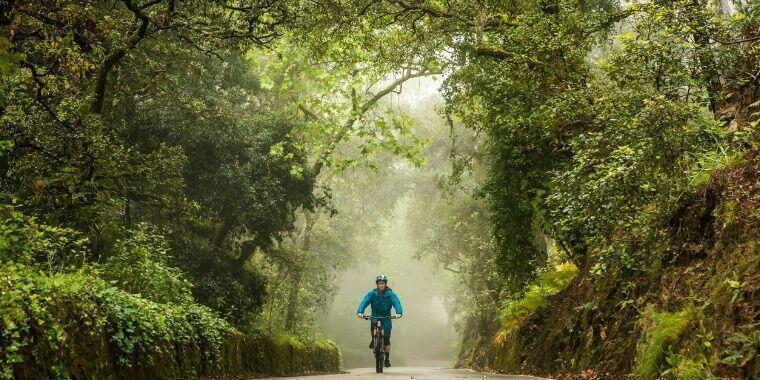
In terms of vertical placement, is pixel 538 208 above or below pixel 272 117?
below

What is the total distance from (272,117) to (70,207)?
368 inches

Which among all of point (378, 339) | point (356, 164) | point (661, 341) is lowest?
point (661, 341)

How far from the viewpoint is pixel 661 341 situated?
6.19m

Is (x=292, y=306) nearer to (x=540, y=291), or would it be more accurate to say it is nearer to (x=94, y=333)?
(x=540, y=291)

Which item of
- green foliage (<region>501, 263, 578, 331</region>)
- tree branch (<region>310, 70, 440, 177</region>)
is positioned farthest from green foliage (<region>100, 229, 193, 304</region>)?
tree branch (<region>310, 70, 440, 177</region>)

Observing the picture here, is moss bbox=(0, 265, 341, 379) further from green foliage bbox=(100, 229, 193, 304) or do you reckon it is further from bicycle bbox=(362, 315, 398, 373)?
bicycle bbox=(362, 315, 398, 373)

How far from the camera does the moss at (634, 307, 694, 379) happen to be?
237 inches

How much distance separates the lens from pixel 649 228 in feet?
25.2

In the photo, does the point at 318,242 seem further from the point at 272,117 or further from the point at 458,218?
the point at 272,117

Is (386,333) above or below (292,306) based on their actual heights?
below

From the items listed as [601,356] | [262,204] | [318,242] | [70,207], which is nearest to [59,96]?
[70,207]

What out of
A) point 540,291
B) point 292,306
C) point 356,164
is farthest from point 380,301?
point 292,306

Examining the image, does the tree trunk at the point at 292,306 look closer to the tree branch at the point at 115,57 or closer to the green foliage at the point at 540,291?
the green foliage at the point at 540,291

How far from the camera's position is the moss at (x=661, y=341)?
603cm
